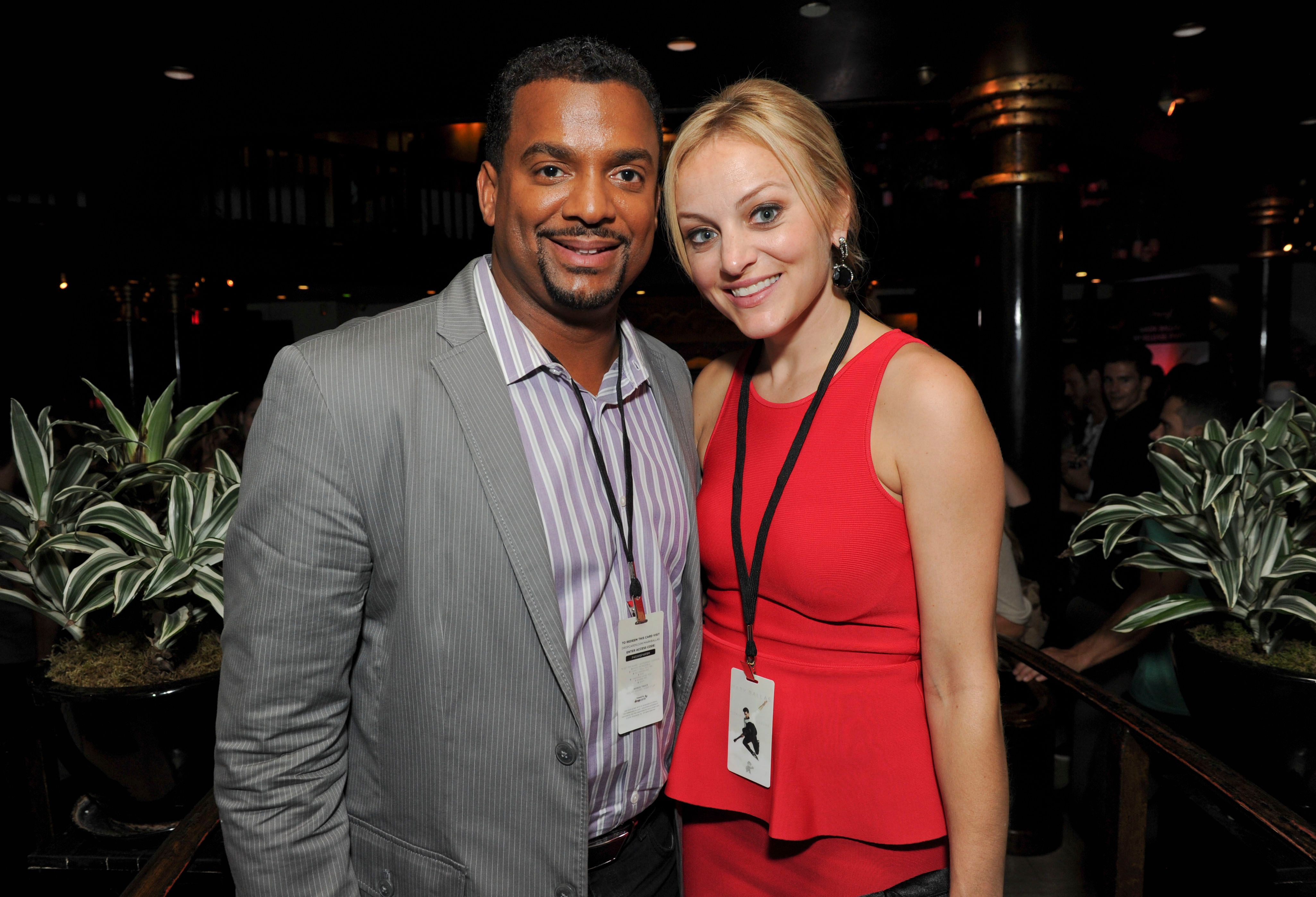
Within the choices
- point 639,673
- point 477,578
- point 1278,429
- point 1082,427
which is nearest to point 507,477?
point 477,578

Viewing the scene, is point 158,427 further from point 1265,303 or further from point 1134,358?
point 1265,303

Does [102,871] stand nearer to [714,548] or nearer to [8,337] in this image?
[714,548]

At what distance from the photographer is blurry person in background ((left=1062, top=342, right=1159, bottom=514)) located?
4.28 meters

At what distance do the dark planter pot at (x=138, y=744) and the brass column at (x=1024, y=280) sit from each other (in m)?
3.68

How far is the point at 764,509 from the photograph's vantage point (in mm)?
1504

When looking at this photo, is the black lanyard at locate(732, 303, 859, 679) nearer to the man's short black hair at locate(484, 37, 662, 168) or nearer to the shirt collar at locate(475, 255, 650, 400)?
the shirt collar at locate(475, 255, 650, 400)

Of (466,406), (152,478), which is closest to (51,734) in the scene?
(152,478)

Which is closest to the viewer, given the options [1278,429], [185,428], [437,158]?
[185,428]

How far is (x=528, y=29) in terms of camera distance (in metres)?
4.23

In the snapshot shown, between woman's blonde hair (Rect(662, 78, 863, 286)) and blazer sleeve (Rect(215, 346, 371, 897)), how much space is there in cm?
Answer: 79

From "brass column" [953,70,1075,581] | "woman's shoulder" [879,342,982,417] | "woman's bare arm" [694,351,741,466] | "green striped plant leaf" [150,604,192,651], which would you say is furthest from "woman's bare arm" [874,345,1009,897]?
"brass column" [953,70,1075,581]

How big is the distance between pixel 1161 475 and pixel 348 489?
186 centimetres

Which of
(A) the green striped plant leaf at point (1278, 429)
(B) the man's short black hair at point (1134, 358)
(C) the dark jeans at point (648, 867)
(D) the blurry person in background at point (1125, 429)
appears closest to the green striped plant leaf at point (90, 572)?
(C) the dark jeans at point (648, 867)

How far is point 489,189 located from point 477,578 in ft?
2.49
